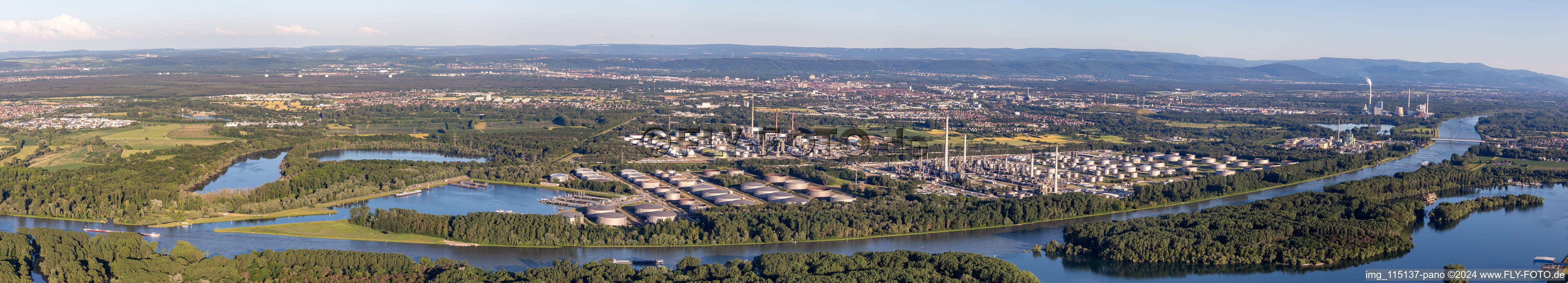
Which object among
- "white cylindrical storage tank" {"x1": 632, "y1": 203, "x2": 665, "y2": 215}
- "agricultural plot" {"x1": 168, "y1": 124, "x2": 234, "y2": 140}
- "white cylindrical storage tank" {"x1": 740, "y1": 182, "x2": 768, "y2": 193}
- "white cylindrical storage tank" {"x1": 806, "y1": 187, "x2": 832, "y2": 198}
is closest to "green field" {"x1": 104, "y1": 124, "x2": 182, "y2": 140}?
"agricultural plot" {"x1": 168, "y1": 124, "x2": 234, "y2": 140}

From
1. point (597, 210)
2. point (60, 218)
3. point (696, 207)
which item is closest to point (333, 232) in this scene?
point (597, 210)

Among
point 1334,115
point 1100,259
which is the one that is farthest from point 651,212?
point 1334,115

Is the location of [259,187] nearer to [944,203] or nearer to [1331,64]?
[944,203]

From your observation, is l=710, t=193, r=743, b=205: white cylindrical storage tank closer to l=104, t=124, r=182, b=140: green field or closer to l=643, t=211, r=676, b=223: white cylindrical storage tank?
l=643, t=211, r=676, b=223: white cylindrical storage tank

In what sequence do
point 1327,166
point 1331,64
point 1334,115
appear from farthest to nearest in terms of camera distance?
1. point 1331,64
2. point 1334,115
3. point 1327,166

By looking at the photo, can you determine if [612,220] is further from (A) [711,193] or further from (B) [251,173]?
(B) [251,173]

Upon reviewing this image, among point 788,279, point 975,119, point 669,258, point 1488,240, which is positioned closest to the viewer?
point 788,279

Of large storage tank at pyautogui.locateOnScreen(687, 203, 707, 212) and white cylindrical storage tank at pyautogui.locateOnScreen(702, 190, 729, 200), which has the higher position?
white cylindrical storage tank at pyautogui.locateOnScreen(702, 190, 729, 200)
